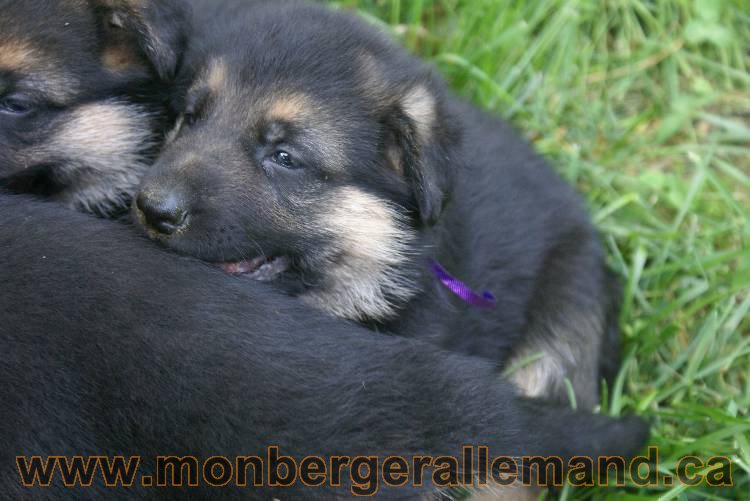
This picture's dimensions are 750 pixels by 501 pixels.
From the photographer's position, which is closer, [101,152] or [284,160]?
[284,160]

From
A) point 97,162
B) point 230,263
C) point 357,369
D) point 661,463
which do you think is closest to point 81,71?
point 97,162

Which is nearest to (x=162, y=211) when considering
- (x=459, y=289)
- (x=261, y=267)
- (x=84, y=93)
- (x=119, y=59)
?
(x=261, y=267)

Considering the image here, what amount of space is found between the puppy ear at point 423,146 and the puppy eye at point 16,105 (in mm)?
1219

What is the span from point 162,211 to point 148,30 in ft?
2.49

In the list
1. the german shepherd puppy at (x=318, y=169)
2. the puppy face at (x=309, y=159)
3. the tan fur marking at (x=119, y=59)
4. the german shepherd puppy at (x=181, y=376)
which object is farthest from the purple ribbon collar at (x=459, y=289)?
the tan fur marking at (x=119, y=59)

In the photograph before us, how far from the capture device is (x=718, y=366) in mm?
4199

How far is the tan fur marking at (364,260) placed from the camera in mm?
3482

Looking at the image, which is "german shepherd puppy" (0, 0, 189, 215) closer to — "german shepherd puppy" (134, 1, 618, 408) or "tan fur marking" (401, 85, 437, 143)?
"german shepherd puppy" (134, 1, 618, 408)

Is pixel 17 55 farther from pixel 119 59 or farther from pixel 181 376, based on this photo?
pixel 181 376

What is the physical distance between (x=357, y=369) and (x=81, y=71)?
151 cm

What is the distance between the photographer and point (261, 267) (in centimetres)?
348

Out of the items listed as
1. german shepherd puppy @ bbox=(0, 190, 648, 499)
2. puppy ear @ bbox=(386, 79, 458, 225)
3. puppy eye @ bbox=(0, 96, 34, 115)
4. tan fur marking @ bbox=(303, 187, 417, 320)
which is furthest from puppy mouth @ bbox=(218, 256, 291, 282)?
puppy eye @ bbox=(0, 96, 34, 115)

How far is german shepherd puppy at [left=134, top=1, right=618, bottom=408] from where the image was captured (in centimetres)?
331

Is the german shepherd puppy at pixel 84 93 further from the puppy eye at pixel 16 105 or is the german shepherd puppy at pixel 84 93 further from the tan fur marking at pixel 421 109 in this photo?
the tan fur marking at pixel 421 109
